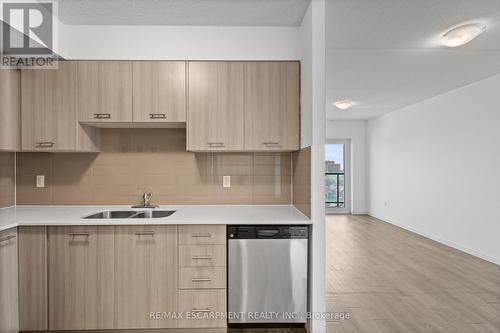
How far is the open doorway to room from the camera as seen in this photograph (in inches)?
366

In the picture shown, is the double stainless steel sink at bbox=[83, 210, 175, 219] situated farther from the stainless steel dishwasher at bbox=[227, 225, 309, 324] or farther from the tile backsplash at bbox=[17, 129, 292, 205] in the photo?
the stainless steel dishwasher at bbox=[227, 225, 309, 324]

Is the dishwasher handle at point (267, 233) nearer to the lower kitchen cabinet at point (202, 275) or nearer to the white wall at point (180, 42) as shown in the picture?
the lower kitchen cabinet at point (202, 275)

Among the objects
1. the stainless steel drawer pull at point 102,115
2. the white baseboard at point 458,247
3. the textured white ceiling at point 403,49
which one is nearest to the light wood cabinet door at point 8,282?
the stainless steel drawer pull at point 102,115

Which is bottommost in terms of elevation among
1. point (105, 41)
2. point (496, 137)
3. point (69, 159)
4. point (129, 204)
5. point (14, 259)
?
point (14, 259)

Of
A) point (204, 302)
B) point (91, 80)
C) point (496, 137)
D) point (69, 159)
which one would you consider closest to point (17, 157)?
point (69, 159)

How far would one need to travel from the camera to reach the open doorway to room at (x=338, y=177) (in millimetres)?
9305

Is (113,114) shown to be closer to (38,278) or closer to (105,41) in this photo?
(105,41)

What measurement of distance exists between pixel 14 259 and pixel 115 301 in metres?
0.82

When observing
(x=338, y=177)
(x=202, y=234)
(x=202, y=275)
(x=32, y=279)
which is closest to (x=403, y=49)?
(x=202, y=234)

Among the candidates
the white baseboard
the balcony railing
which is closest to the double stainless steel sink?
the white baseboard

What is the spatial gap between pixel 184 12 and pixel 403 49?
2435 mm

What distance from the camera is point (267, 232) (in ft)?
8.46

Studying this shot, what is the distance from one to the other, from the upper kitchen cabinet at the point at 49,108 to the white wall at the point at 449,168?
5.24 meters

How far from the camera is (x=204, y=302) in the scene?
8.48 ft
